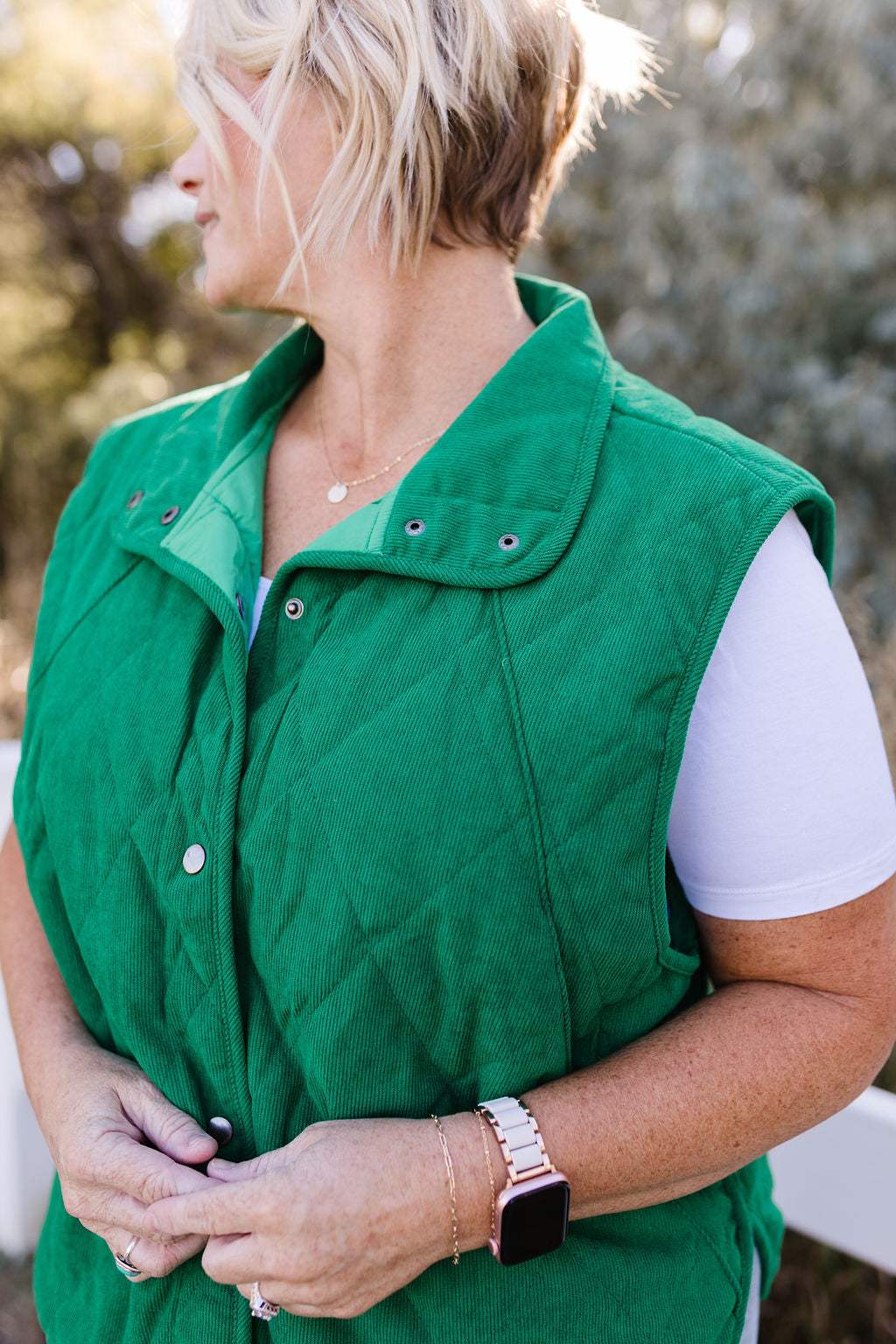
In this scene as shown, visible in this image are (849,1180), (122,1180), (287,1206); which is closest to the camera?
(287,1206)

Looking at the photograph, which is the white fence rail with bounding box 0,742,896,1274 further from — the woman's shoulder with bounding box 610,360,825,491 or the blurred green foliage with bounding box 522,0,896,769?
the blurred green foliage with bounding box 522,0,896,769

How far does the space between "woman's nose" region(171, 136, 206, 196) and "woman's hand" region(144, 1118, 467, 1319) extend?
3.99ft

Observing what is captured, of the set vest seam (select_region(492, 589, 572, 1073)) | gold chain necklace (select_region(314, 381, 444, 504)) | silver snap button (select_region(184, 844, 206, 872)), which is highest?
gold chain necklace (select_region(314, 381, 444, 504))

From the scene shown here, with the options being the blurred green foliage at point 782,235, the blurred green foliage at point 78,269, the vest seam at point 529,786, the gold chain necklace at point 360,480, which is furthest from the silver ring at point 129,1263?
the blurred green foliage at point 78,269

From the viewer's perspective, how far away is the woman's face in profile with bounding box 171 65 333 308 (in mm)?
1173

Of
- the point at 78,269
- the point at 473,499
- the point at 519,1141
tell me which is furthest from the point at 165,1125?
the point at 78,269

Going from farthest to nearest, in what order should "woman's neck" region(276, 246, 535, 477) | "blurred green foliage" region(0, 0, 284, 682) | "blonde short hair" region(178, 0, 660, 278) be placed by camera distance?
"blurred green foliage" region(0, 0, 284, 682), "woman's neck" region(276, 246, 535, 477), "blonde short hair" region(178, 0, 660, 278)

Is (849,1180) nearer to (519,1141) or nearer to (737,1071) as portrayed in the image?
(737,1071)

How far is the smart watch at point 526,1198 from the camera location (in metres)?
0.92

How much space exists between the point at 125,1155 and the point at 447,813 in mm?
509

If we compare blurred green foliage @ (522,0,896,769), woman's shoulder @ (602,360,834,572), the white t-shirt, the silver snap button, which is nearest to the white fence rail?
the white t-shirt

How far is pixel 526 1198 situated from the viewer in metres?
0.91

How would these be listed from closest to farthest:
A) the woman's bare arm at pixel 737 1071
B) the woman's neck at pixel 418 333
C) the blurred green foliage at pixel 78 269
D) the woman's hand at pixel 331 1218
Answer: the woman's hand at pixel 331 1218 < the woman's bare arm at pixel 737 1071 < the woman's neck at pixel 418 333 < the blurred green foliage at pixel 78 269

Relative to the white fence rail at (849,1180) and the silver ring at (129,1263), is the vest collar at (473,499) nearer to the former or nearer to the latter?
the silver ring at (129,1263)
